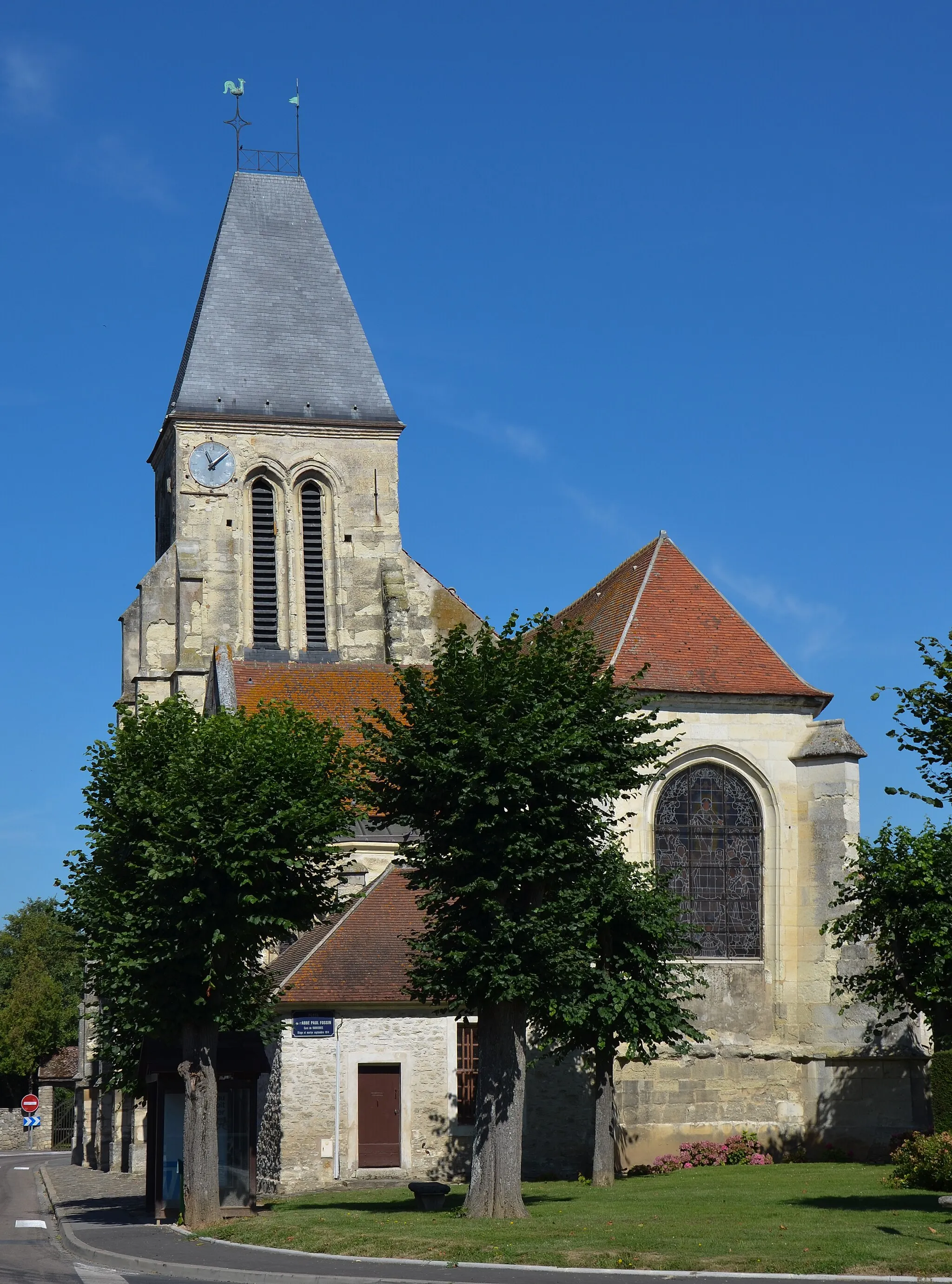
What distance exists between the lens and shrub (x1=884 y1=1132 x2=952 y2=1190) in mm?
20281

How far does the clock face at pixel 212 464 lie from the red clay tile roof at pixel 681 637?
1399 cm

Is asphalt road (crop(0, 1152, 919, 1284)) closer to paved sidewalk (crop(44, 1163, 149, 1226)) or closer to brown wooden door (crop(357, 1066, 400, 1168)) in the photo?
paved sidewalk (crop(44, 1163, 149, 1226))

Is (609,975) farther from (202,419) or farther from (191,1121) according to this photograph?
(202,419)

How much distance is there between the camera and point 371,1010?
28.5 meters

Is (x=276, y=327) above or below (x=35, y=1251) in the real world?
above

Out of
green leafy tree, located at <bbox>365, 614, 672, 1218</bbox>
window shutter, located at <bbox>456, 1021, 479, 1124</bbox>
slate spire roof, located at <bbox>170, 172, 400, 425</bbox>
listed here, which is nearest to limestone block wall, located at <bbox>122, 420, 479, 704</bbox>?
slate spire roof, located at <bbox>170, 172, 400, 425</bbox>

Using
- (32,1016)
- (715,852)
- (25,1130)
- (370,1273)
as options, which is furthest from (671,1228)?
(32,1016)

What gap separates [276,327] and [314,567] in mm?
7270

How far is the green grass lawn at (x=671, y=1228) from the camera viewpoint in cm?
1539

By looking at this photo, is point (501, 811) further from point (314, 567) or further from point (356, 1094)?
point (314, 567)

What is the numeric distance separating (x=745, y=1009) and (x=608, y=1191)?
21.8 feet

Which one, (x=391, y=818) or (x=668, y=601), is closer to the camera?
(x=391, y=818)

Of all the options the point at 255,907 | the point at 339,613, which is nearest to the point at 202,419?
the point at 339,613

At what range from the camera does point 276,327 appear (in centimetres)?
4631
